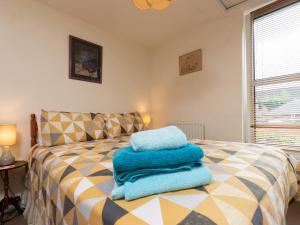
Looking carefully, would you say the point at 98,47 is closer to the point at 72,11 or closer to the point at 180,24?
the point at 72,11

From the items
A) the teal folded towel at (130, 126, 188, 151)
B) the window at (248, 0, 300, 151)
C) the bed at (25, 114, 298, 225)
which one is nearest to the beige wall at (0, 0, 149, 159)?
the bed at (25, 114, 298, 225)

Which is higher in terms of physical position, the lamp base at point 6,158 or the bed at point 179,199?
the bed at point 179,199

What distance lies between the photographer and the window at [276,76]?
6.27 ft

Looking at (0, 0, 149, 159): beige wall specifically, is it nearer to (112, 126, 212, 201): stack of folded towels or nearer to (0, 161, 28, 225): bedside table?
(0, 161, 28, 225): bedside table

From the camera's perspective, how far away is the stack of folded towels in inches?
21.8

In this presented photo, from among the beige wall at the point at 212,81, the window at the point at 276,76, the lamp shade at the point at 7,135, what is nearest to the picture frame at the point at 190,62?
the beige wall at the point at 212,81

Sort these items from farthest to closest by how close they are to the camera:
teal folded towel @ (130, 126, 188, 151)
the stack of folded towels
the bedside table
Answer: the bedside table, teal folded towel @ (130, 126, 188, 151), the stack of folded towels

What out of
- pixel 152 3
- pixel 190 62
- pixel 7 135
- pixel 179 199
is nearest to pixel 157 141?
pixel 179 199

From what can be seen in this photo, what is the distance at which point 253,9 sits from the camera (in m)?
2.19

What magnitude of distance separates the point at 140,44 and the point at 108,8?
1.16 metres

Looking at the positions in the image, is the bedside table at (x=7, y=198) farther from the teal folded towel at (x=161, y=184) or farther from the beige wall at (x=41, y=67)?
the teal folded towel at (x=161, y=184)

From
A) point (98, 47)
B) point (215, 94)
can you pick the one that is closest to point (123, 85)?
point (98, 47)

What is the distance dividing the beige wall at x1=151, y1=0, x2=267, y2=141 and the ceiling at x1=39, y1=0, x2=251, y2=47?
7.5 inches

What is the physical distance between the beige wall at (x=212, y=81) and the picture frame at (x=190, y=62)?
0.08 meters
